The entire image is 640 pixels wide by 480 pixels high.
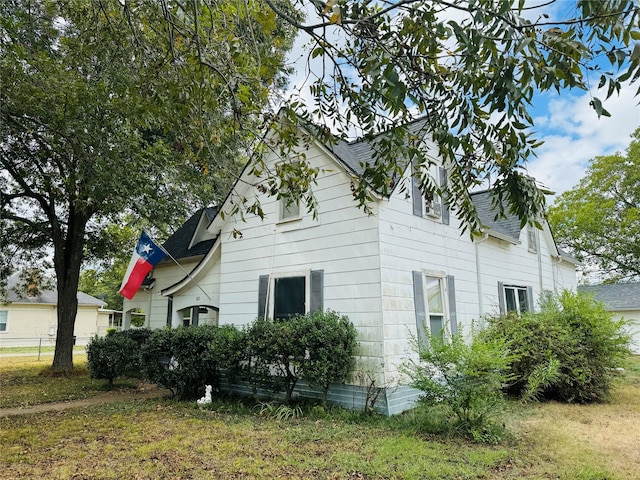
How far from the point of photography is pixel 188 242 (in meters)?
13.9

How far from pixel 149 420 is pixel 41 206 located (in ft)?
32.1

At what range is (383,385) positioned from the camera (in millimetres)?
7051

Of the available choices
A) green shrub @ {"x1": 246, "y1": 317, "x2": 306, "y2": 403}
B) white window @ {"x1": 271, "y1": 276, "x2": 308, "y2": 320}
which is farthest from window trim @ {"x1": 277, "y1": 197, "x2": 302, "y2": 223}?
green shrub @ {"x1": 246, "y1": 317, "x2": 306, "y2": 403}

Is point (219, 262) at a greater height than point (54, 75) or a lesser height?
lesser

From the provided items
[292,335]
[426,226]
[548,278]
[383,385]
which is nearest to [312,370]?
[292,335]

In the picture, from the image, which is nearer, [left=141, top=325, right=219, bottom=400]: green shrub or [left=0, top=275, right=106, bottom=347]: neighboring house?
[left=141, top=325, right=219, bottom=400]: green shrub

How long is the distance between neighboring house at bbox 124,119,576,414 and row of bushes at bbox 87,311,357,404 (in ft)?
1.90

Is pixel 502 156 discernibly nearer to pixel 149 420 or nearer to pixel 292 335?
pixel 292 335

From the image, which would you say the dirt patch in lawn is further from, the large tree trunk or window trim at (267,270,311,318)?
the large tree trunk

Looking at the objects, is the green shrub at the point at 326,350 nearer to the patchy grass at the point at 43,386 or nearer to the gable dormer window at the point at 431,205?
the gable dormer window at the point at 431,205

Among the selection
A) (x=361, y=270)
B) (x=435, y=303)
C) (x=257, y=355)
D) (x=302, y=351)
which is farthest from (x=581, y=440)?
(x=257, y=355)

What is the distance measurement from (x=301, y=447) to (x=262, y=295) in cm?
406

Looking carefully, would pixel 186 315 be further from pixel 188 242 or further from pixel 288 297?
pixel 288 297

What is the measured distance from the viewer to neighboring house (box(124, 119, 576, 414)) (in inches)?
292
